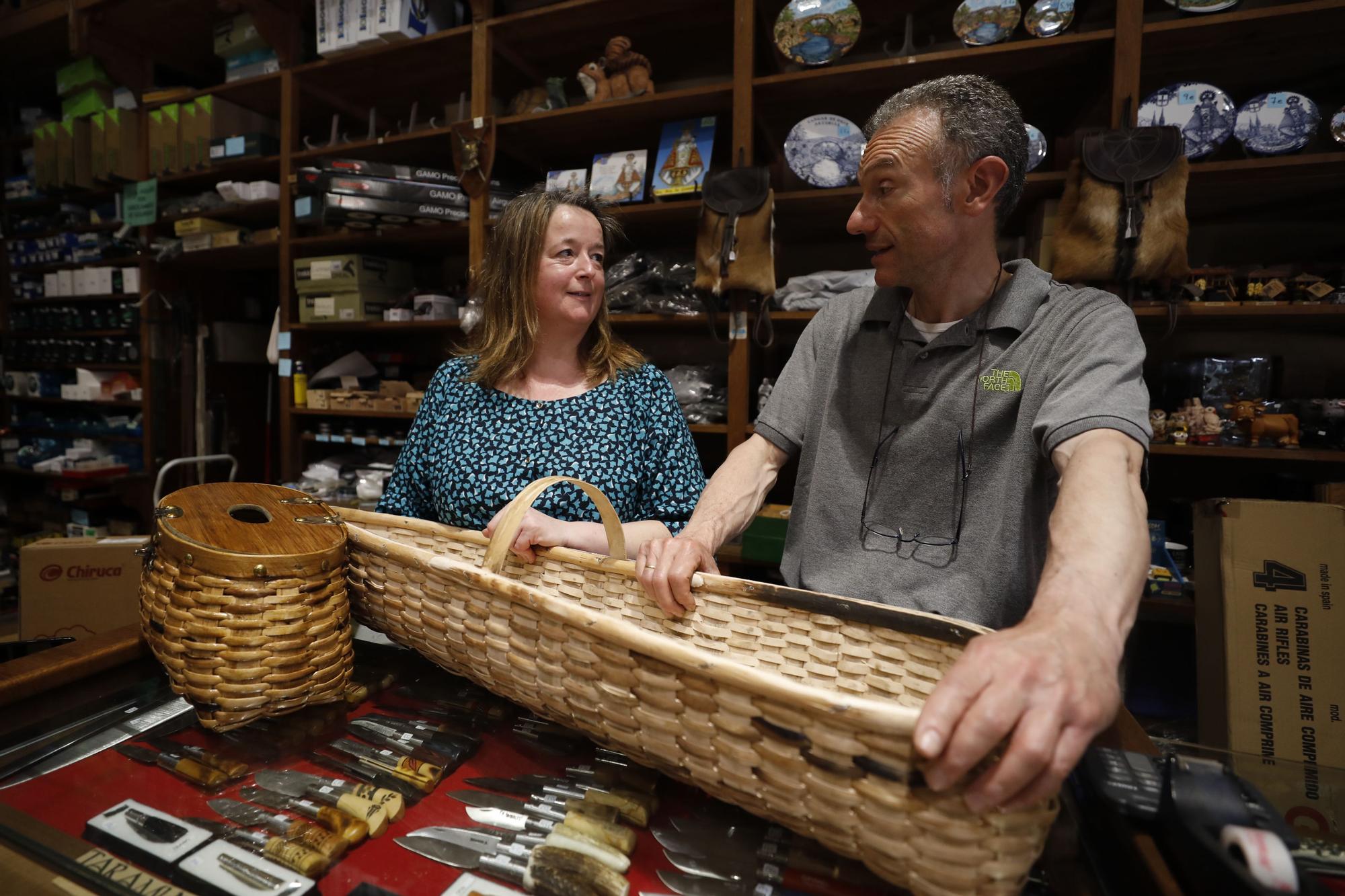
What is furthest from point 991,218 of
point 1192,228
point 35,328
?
point 35,328

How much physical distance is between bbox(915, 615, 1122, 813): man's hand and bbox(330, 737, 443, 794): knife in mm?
493

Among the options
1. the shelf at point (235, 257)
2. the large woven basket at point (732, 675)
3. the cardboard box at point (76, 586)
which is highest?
the shelf at point (235, 257)

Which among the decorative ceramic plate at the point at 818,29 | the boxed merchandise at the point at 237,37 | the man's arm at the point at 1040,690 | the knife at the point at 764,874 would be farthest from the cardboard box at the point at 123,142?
the man's arm at the point at 1040,690

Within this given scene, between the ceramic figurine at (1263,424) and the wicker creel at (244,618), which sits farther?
the ceramic figurine at (1263,424)

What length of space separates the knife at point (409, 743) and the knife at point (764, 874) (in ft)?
0.88

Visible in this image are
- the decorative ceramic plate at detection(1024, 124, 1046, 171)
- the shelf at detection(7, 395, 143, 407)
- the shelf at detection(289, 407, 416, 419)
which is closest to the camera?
the decorative ceramic plate at detection(1024, 124, 1046, 171)

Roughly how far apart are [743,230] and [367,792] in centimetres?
191

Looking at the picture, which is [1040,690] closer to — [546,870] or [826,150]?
[546,870]

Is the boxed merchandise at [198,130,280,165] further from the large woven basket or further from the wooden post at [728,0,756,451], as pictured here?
the large woven basket

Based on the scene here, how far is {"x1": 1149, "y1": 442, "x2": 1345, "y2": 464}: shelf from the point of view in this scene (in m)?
1.75

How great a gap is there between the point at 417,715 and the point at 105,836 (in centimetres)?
29

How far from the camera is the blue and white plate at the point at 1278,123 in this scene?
1744 mm

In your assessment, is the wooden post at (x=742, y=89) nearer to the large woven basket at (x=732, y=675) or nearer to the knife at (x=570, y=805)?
the large woven basket at (x=732, y=675)

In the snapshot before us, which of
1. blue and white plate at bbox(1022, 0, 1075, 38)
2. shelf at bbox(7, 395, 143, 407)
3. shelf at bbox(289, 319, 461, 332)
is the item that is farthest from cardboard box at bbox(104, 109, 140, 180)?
blue and white plate at bbox(1022, 0, 1075, 38)
